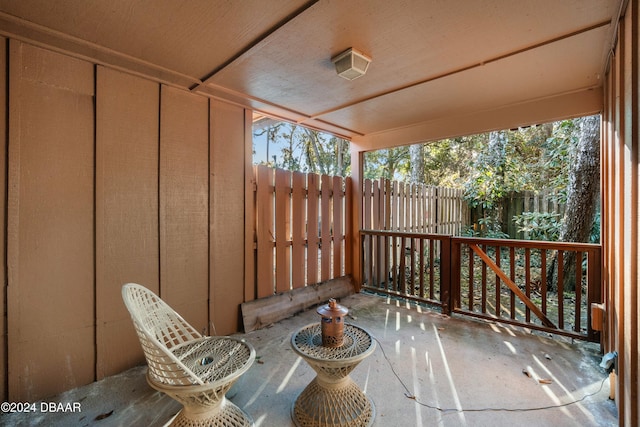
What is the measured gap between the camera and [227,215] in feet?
9.40

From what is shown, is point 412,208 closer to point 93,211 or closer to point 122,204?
point 122,204

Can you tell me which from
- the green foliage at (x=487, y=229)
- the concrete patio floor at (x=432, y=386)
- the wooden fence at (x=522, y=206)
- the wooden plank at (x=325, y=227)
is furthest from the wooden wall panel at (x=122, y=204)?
the wooden fence at (x=522, y=206)

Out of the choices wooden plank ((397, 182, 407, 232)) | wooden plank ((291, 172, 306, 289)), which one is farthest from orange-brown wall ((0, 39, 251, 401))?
wooden plank ((397, 182, 407, 232))

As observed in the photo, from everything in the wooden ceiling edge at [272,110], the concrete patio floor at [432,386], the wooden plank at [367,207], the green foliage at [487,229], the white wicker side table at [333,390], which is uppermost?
the wooden ceiling edge at [272,110]

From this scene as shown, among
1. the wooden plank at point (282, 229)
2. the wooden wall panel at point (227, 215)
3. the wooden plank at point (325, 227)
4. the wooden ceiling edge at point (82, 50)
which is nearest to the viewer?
the wooden ceiling edge at point (82, 50)

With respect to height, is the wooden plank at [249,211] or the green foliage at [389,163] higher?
the green foliage at [389,163]

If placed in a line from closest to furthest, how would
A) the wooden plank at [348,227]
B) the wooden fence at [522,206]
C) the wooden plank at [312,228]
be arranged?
1. the wooden plank at [312,228]
2. the wooden plank at [348,227]
3. the wooden fence at [522,206]

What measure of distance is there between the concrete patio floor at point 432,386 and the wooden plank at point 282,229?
63cm

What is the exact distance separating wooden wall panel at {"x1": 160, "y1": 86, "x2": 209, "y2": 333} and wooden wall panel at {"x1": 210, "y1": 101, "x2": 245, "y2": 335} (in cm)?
8

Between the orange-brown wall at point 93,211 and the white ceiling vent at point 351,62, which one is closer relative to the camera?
the orange-brown wall at point 93,211

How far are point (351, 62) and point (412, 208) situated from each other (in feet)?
12.6

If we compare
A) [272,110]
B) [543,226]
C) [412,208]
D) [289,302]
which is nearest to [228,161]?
[272,110]

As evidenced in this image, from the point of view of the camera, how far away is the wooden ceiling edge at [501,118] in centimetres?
260

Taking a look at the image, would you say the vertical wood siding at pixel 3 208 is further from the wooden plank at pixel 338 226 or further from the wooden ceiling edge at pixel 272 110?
the wooden plank at pixel 338 226
